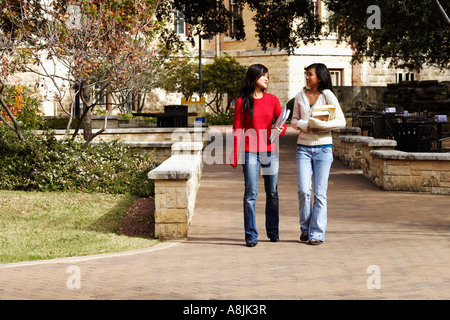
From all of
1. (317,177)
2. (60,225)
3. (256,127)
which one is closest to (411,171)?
(317,177)

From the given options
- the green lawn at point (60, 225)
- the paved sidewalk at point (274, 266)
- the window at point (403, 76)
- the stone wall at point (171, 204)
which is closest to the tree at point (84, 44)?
the green lawn at point (60, 225)

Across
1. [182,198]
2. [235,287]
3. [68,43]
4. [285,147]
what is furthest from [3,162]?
[285,147]

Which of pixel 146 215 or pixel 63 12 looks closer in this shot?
pixel 146 215

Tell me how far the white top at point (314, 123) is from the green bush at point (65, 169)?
5.42 m

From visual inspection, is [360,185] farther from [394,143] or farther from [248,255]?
[248,255]

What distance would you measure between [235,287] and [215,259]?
1285mm

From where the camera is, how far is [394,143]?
560 inches

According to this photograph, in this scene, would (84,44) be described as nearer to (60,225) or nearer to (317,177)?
(60,225)

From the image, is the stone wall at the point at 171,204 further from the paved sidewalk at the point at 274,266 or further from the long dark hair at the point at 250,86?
the long dark hair at the point at 250,86

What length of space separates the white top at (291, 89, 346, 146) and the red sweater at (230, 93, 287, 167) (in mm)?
280

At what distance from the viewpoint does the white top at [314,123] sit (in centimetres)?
800

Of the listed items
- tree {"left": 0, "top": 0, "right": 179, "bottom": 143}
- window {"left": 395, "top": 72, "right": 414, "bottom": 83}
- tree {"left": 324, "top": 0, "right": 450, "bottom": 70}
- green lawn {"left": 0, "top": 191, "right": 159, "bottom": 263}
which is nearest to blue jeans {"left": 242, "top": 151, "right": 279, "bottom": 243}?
green lawn {"left": 0, "top": 191, "right": 159, "bottom": 263}

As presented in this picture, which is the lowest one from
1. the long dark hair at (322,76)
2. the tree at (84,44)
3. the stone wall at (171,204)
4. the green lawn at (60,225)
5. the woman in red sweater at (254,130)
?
the green lawn at (60,225)

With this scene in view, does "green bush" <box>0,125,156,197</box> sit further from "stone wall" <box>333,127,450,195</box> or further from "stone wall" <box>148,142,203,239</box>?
"stone wall" <box>148,142,203,239</box>
